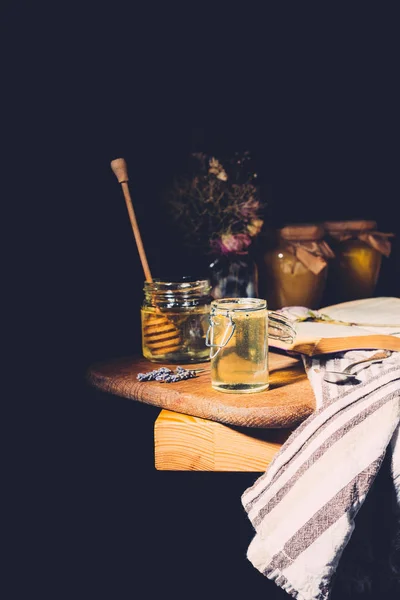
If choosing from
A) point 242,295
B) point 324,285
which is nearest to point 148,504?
point 242,295

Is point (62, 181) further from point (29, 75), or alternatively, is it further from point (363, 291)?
point (363, 291)

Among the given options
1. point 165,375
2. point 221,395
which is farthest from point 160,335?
point 221,395

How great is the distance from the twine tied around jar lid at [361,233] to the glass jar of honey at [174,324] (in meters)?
0.52

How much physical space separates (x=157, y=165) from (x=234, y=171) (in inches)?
6.7

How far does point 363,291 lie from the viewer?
5.49 feet

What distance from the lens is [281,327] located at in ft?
3.87

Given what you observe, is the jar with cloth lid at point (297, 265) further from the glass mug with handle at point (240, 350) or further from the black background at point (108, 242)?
the glass mug with handle at point (240, 350)

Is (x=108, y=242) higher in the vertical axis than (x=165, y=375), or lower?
higher

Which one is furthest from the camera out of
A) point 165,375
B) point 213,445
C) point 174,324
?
point 174,324

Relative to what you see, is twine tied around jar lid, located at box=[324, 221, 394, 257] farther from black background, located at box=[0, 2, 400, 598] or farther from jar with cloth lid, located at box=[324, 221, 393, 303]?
black background, located at box=[0, 2, 400, 598]

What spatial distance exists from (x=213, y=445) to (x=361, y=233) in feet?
2.70

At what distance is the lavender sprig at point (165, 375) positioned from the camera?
43.9 inches

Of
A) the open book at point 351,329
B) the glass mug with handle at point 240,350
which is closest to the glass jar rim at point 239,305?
the glass mug with handle at point 240,350

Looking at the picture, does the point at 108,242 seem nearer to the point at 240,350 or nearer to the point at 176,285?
the point at 176,285
